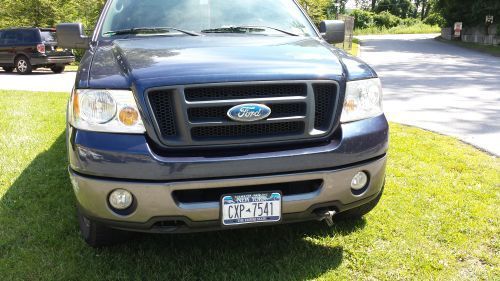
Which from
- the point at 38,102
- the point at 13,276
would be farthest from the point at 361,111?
the point at 38,102

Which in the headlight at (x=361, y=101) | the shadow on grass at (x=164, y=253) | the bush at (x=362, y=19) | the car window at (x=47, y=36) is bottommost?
the bush at (x=362, y=19)

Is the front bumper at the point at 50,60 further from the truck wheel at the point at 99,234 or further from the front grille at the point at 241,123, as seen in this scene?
the front grille at the point at 241,123

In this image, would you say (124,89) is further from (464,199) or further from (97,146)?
(464,199)

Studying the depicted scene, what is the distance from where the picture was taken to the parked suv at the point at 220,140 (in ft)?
8.12

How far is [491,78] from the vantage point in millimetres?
12609

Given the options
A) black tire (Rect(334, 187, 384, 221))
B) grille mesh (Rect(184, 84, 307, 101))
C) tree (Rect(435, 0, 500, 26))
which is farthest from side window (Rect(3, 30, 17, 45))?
tree (Rect(435, 0, 500, 26))

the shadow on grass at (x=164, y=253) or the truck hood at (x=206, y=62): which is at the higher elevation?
the truck hood at (x=206, y=62)

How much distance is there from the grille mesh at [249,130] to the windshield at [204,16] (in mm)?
1219

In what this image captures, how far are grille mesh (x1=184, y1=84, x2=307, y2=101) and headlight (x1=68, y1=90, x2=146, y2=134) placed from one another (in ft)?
1.01

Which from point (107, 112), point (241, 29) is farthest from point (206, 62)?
point (241, 29)

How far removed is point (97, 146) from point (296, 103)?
110 centimetres

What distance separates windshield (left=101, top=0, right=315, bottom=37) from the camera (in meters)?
3.71

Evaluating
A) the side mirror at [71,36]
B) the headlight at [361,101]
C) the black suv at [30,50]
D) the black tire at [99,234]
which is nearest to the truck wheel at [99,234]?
the black tire at [99,234]

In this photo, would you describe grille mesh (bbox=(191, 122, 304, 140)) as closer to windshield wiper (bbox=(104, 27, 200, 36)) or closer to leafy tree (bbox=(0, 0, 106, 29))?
windshield wiper (bbox=(104, 27, 200, 36))
